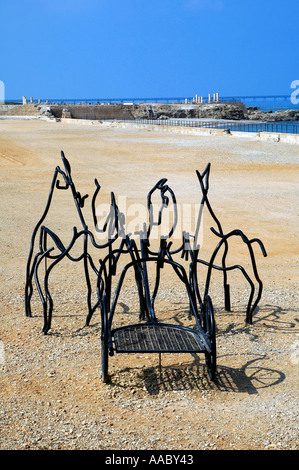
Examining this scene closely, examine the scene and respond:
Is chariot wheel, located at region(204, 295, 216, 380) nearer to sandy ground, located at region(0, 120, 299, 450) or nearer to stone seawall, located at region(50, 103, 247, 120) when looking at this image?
sandy ground, located at region(0, 120, 299, 450)

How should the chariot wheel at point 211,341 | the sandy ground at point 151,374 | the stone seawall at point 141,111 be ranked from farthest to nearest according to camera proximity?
the stone seawall at point 141,111, the chariot wheel at point 211,341, the sandy ground at point 151,374

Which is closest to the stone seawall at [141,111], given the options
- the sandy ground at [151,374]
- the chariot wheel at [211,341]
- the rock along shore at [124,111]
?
the rock along shore at [124,111]

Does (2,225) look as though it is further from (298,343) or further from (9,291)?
(298,343)

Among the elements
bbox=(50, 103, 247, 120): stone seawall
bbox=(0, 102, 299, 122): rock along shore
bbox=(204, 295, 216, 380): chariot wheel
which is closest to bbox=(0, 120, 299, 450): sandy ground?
bbox=(204, 295, 216, 380): chariot wheel

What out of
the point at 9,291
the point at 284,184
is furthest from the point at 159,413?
the point at 284,184

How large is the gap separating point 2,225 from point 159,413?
5.98 m

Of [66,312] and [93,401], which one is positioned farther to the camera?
[66,312]

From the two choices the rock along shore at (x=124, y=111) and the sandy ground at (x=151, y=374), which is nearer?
the sandy ground at (x=151, y=374)

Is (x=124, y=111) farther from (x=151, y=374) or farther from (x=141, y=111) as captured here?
→ (x=151, y=374)

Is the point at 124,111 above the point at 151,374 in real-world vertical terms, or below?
above

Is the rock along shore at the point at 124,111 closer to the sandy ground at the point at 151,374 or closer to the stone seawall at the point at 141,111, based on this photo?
the stone seawall at the point at 141,111

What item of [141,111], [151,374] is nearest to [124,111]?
[141,111]

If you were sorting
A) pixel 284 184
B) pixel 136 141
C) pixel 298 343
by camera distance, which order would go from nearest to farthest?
pixel 298 343, pixel 284 184, pixel 136 141

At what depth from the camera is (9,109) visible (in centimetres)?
6719
